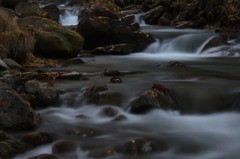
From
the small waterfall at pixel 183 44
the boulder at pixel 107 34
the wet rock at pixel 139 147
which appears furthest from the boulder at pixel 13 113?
the small waterfall at pixel 183 44

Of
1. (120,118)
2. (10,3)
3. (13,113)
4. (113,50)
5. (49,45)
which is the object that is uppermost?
(10,3)

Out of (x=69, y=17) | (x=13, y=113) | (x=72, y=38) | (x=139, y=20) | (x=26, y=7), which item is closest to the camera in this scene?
(x=13, y=113)

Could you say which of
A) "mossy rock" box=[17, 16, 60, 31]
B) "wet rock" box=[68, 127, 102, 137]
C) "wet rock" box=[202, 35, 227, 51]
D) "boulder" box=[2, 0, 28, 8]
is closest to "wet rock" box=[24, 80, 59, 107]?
"wet rock" box=[68, 127, 102, 137]

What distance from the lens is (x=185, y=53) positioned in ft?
47.0

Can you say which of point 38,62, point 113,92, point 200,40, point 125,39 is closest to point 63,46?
point 38,62

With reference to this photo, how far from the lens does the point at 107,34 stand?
14.7 metres

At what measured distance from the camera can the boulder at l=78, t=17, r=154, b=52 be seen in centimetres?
1465

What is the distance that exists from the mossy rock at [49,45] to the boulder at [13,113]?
252 inches

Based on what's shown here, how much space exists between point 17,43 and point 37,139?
229 inches

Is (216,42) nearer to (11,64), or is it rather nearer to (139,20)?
(11,64)

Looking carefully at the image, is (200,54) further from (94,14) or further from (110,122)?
(110,122)

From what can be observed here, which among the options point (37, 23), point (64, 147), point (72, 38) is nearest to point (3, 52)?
point (72, 38)

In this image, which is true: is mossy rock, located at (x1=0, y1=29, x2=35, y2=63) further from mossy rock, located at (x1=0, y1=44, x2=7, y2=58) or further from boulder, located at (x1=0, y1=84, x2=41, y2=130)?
boulder, located at (x1=0, y1=84, x2=41, y2=130)

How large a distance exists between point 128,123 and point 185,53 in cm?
950
